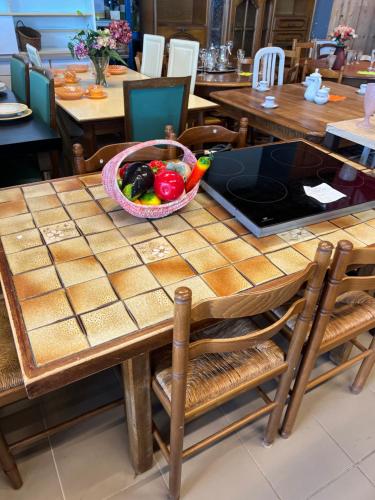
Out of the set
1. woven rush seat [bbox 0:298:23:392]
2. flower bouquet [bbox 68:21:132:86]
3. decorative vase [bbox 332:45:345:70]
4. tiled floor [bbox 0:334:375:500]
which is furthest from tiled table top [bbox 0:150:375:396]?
decorative vase [bbox 332:45:345:70]

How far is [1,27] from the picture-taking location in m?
3.96

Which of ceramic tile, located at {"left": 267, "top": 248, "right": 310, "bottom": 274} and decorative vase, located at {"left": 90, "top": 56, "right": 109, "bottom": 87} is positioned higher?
decorative vase, located at {"left": 90, "top": 56, "right": 109, "bottom": 87}

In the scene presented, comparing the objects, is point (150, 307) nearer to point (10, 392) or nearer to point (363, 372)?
point (10, 392)

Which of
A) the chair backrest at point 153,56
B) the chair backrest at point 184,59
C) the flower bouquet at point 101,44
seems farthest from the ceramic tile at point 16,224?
the chair backrest at point 153,56

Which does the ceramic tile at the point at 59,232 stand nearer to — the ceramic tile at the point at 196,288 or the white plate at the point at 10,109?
the ceramic tile at the point at 196,288

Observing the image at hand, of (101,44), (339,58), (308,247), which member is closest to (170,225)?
(308,247)

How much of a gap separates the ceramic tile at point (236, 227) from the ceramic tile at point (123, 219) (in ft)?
0.89

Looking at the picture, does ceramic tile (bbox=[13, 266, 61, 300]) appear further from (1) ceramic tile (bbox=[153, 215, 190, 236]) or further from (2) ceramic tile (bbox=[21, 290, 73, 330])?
(1) ceramic tile (bbox=[153, 215, 190, 236])

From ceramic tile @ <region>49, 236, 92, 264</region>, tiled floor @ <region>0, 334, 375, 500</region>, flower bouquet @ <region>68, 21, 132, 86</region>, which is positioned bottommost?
tiled floor @ <region>0, 334, 375, 500</region>

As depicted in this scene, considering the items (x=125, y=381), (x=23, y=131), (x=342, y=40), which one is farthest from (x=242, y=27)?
(x=125, y=381)

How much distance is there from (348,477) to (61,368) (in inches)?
43.8

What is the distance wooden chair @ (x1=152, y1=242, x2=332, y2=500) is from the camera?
793 mm

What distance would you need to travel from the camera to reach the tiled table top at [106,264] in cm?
78

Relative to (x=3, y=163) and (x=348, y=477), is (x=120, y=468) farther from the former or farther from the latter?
(x=3, y=163)
